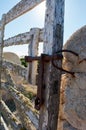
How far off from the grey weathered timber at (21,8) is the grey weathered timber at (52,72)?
64cm

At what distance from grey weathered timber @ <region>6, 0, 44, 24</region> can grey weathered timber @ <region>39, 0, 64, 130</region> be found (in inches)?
25.3

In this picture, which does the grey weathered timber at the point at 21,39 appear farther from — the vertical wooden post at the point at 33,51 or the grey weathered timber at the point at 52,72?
the grey weathered timber at the point at 52,72

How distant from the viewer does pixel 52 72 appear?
1935 millimetres

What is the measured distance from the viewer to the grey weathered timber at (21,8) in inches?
113

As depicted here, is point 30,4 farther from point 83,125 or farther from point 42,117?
point 83,125

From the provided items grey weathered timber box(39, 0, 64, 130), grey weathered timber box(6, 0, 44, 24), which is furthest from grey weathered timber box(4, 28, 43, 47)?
grey weathered timber box(39, 0, 64, 130)

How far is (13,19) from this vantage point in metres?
3.76

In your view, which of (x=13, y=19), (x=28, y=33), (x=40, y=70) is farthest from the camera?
(x=13, y=19)

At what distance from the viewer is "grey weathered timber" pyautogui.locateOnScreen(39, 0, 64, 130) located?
1925mm

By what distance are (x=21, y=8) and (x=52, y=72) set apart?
154 cm

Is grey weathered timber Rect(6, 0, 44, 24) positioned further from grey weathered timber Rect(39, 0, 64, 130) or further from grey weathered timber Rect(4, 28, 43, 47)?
grey weathered timber Rect(39, 0, 64, 130)

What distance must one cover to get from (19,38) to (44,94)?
1663 mm

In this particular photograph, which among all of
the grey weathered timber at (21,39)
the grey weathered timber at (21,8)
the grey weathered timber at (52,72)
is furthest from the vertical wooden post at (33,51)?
the grey weathered timber at (52,72)

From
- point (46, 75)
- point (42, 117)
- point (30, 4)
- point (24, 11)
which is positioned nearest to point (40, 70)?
point (46, 75)
